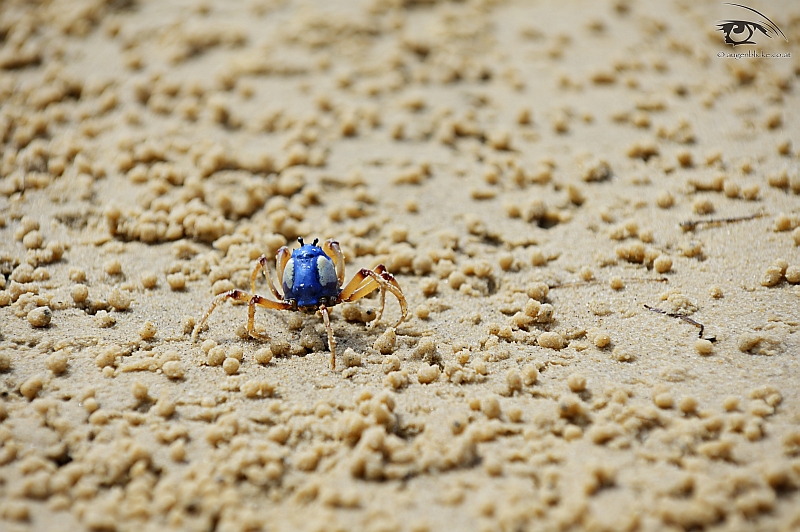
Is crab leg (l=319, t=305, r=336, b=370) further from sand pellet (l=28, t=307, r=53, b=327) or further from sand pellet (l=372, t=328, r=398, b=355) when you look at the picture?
sand pellet (l=28, t=307, r=53, b=327)

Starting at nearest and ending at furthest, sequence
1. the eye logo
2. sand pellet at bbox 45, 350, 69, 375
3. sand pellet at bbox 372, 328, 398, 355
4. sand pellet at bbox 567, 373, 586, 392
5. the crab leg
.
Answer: sand pellet at bbox 567, 373, 586, 392 < sand pellet at bbox 45, 350, 69, 375 < the crab leg < sand pellet at bbox 372, 328, 398, 355 < the eye logo

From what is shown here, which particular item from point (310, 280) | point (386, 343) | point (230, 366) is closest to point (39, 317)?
point (230, 366)

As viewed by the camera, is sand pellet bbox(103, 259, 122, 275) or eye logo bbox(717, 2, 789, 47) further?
eye logo bbox(717, 2, 789, 47)

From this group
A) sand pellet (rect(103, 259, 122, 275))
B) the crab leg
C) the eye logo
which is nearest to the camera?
the crab leg

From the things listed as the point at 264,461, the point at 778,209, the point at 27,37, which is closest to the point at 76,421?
the point at 264,461

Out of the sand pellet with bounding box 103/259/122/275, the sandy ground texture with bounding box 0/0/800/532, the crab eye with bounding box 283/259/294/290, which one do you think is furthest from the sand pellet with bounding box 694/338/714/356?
the sand pellet with bounding box 103/259/122/275

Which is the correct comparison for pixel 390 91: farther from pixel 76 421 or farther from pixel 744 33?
pixel 76 421

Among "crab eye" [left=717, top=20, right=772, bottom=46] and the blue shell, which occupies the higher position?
"crab eye" [left=717, top=20, right=772, bottom=46]
